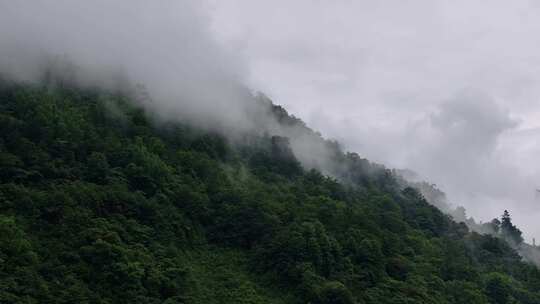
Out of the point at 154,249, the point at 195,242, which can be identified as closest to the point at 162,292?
the point at 154,249

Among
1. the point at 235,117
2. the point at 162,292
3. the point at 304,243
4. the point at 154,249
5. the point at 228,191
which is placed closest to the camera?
the point at 162,292

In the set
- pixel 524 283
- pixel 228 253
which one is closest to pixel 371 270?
pixel 228 253

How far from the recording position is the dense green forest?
52875 millimetres

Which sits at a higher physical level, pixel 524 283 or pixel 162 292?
pixel 524 283

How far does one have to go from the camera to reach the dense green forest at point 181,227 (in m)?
52.9

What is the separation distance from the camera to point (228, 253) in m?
65.0

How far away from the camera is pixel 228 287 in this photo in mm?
59656

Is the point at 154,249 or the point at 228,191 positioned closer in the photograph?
the point at 154,249

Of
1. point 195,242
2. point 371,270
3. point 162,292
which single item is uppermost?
point 371,270

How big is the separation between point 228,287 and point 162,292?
22.4 feet

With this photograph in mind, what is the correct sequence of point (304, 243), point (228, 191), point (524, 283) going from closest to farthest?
point (304, 243) < point (228, 191) < point (524, 283)

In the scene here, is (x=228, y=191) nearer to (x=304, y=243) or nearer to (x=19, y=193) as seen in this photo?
(x=304, y=243)

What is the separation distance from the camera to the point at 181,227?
64.3 meters

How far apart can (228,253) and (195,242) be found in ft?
9.66
